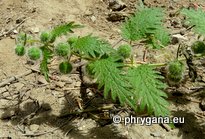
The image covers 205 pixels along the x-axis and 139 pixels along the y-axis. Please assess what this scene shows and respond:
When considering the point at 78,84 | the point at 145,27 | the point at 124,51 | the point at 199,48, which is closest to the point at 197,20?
the point at 199,48

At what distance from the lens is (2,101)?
2.38 metres

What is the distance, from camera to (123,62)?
210cm

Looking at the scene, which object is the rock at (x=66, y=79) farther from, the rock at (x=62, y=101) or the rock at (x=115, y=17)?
the rock at (x=115, y=17)


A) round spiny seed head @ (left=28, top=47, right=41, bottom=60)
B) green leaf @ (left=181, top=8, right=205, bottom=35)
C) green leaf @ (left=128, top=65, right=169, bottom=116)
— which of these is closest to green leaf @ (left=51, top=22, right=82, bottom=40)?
round spiny seed head @ (left=28, top=47, right=41, bottom=60)

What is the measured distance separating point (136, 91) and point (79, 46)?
15.0 inches

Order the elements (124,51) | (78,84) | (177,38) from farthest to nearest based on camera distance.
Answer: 1. (177,38)
2. (78,84)
3. (124,51)

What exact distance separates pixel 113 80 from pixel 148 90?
18cm

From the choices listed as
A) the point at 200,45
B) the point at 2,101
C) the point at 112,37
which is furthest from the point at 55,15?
the point at 200,45

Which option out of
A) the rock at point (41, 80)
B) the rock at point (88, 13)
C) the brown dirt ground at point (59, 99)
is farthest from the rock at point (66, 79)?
the rock at point (88, 13)

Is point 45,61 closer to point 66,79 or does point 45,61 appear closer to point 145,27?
point 66,79

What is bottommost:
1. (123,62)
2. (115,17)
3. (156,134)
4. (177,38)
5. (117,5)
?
(156,134)

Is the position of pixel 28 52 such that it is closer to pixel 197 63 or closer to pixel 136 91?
pixel 136 91

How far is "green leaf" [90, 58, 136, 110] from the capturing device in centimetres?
185

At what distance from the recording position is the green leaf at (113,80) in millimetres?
1854
